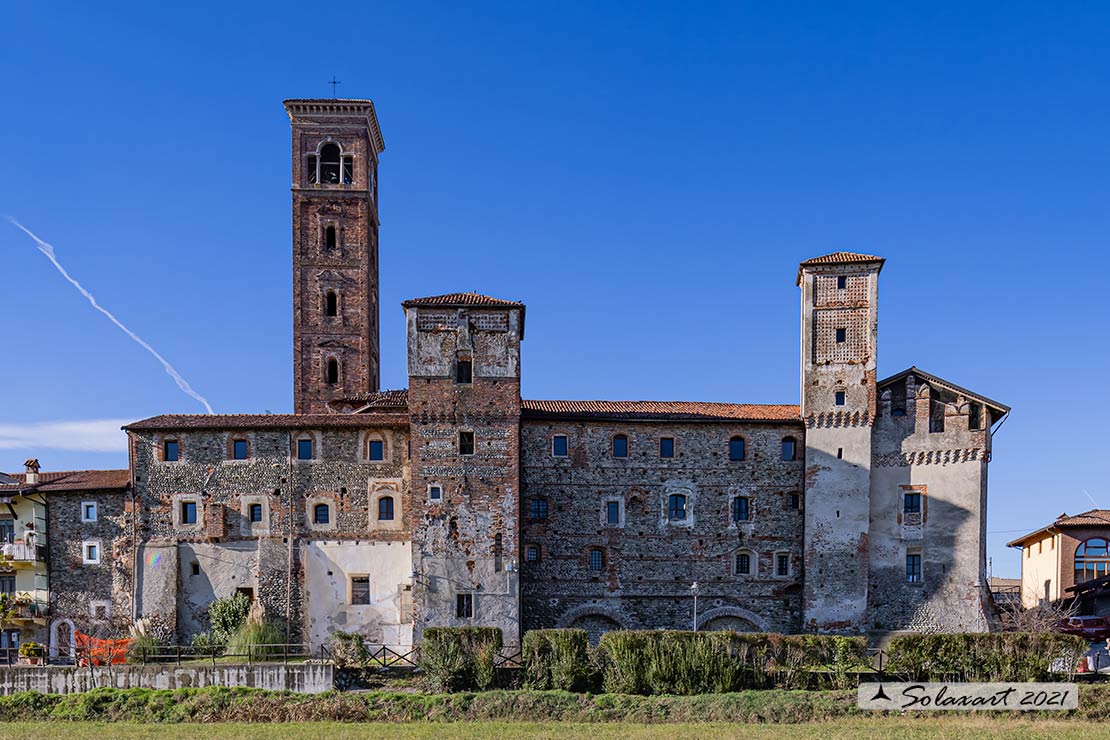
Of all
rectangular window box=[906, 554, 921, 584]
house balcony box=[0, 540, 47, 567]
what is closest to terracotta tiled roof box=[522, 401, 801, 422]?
rectangular window box=[906, 554, 921, 584]

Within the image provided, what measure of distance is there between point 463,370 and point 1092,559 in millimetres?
34759

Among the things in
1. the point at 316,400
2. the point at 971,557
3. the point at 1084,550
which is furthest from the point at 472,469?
the point at 1084,550

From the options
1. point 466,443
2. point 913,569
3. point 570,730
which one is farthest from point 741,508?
point 570,730

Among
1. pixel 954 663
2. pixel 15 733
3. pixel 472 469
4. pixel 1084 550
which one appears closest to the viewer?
pixel 15 733

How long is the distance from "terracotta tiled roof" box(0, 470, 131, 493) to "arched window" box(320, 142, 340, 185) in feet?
61.6

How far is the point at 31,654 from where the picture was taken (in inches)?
1554

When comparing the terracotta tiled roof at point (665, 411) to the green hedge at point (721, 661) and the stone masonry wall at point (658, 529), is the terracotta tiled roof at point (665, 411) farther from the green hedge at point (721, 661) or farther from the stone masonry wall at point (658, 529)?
the green hedge at point (721, 661)

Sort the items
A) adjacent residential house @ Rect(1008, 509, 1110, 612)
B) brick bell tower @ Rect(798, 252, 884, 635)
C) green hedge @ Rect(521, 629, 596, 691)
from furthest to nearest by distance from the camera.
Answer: adjacent residential house @ Rect(1008, 509, 1110, 612), brick bell tower @ Rect(798, 252, 884, 635), green hedge @ Rect(521, 629, 596, 691)

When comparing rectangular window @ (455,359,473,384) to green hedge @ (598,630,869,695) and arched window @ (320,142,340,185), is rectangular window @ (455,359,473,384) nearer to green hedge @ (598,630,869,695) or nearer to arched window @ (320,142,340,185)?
green hedge @ (598,630,869,695)

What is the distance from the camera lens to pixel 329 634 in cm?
4241

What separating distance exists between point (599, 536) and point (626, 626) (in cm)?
403

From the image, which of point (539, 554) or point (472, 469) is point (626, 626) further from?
point (472, 469)

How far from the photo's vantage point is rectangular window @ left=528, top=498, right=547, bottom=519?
145 ft

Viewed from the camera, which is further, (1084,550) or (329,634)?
(1084,550)
